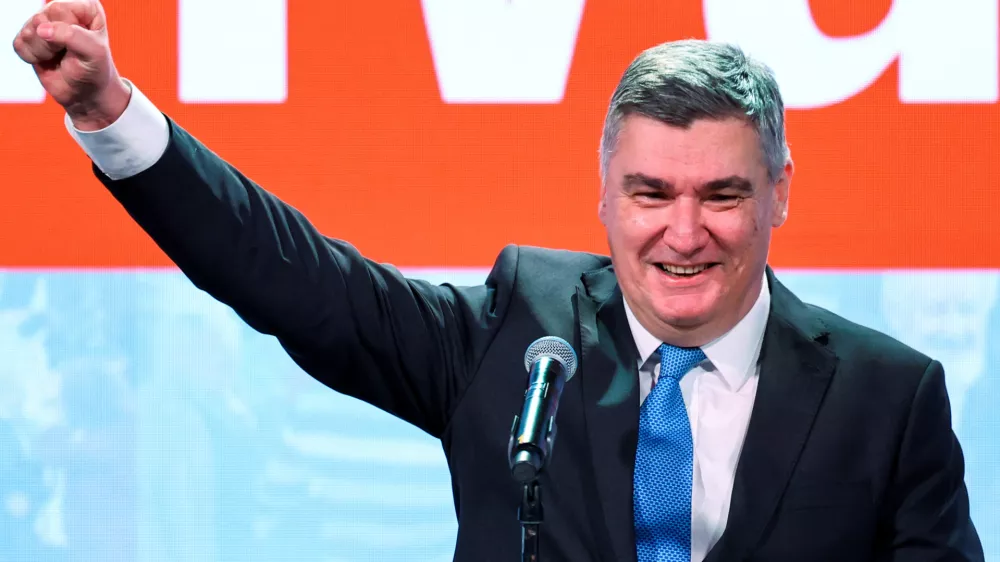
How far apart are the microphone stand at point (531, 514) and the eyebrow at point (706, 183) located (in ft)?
2.06

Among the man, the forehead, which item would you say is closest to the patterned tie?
the man

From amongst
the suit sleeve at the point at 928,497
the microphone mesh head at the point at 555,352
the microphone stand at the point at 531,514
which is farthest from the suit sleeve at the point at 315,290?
the suit sleeve at the point at 928,497

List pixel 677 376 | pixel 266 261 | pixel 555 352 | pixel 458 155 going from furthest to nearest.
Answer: pixel 458 155 < pixel 677 376 < pixel 266 261 < pixel 555 352

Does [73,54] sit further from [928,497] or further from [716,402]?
[928,497]

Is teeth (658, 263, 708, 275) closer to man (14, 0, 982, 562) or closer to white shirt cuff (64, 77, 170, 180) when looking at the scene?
man (14, 0, 982, 562)

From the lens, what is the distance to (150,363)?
8.94ft

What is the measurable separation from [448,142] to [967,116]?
1.18m

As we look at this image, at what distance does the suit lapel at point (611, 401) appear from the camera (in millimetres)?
1839

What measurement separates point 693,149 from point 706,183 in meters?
0.05

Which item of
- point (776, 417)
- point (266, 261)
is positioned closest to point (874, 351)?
point (776, 417)

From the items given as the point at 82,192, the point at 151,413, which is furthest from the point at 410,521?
the point at 82,192

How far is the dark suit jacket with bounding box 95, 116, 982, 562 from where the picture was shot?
1841 mm

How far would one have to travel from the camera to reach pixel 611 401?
1909mm

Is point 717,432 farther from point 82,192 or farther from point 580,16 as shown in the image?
point 82,192
